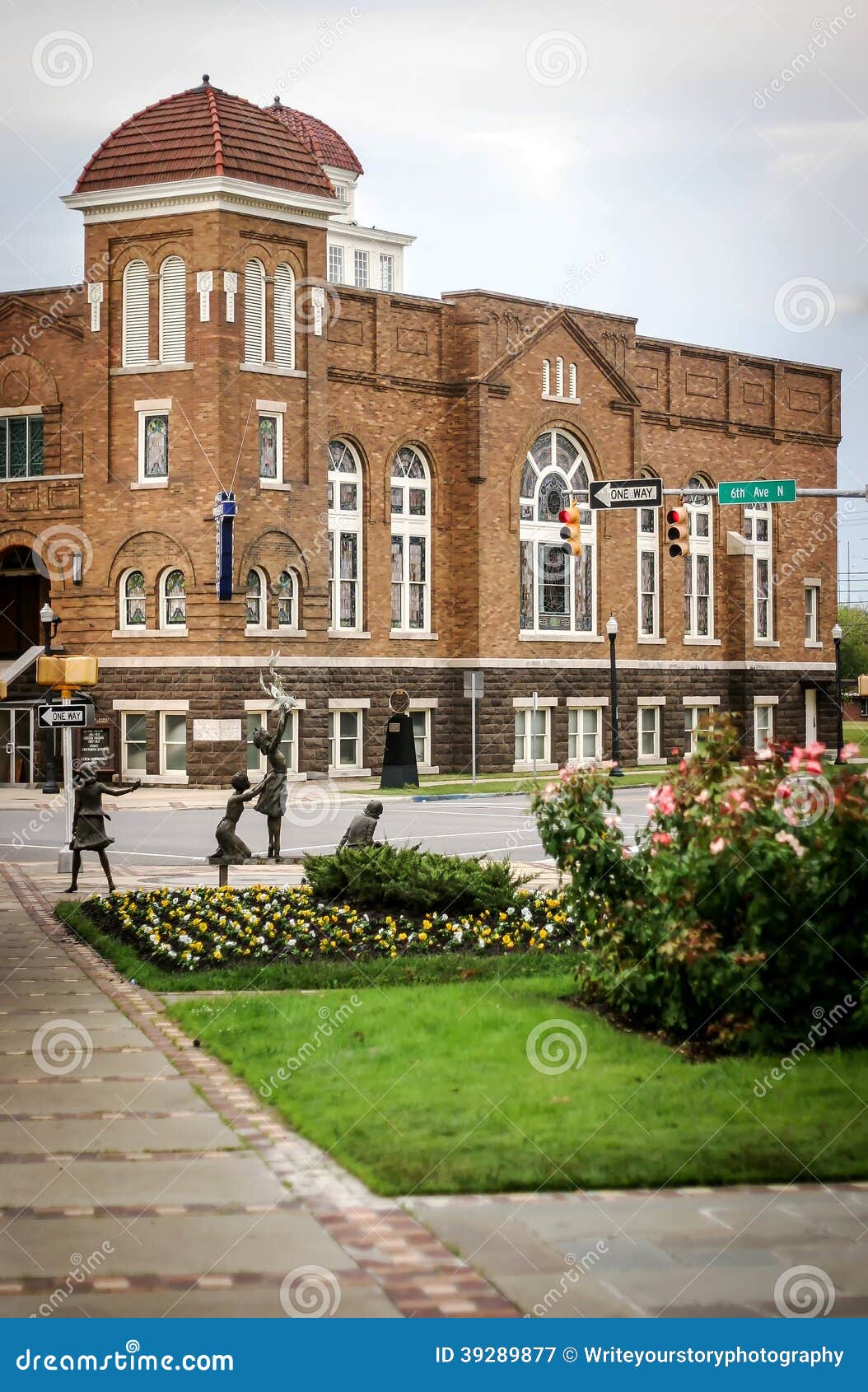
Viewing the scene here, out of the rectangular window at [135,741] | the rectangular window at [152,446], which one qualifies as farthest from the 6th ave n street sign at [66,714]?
the rectangular window at [152,446]

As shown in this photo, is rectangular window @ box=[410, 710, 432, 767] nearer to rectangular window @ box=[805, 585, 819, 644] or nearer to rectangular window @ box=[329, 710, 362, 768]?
rectangular window @ box=[329, 710, 362, 768]

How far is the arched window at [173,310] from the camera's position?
41.6 m

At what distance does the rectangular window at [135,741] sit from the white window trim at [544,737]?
1138cm

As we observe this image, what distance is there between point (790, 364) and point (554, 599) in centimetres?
1438

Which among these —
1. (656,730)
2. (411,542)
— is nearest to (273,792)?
(411,542)

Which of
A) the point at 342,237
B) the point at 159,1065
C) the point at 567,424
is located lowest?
the point at 159,1065

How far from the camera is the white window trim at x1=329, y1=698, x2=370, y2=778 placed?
4481cm

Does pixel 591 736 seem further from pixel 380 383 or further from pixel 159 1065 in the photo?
pixel 159 1065

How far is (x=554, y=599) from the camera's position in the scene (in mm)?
49938

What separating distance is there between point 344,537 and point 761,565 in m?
17.6

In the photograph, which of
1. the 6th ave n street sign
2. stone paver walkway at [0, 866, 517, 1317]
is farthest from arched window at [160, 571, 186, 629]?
stone paver walkway at [0, 866, 517, 1317]

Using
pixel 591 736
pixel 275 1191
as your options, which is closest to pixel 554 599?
pixel 591 736

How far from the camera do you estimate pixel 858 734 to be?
70.6 metres

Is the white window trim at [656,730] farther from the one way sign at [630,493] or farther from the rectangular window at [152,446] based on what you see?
the one way sign at [630,493]
